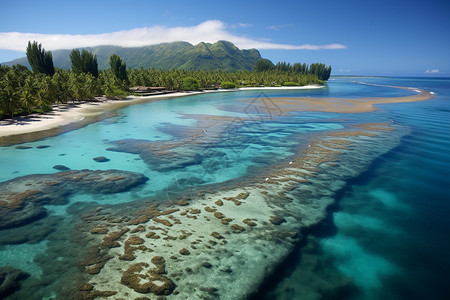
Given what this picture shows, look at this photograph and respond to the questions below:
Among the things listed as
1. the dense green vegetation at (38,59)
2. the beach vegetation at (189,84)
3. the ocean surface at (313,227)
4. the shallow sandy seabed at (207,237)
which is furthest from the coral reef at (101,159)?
the beach vegetation at (189,84)

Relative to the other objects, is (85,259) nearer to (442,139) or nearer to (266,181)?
(266,181)

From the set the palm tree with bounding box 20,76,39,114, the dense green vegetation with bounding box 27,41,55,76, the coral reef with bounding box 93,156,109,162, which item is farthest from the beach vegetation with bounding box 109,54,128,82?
the coral reef with bounding box 93,156,109,162

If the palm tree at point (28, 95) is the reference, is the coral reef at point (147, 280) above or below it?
below

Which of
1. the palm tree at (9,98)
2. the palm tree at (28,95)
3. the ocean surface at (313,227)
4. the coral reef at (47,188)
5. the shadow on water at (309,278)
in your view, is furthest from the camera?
the palm tree at (28,95)

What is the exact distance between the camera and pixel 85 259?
1229cm

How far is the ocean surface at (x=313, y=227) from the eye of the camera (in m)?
11.7

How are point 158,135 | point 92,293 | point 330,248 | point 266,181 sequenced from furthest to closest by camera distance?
point 158,135 < point 266,181 < point 330,248 < point 92,293

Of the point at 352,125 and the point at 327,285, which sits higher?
the point at 352,125

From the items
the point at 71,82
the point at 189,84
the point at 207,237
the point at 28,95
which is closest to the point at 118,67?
the point at 189,84

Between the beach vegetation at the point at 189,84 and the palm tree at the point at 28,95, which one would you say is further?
the beach vegetation at the point at 189,84

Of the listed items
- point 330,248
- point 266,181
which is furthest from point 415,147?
point 330,248

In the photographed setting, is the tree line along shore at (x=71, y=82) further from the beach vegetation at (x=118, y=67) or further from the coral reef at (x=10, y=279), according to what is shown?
the coral reef at (x=10, y=279)

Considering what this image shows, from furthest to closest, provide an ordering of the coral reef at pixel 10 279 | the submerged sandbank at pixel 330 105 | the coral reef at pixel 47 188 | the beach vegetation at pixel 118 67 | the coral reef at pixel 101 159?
the beach vegetation at pixel 118 67, the submerged sandbank at pixel 330 105, the coral reef at pixel 101 159, the coral reef at pixel 47 188, the coral reef at pixel 10 279

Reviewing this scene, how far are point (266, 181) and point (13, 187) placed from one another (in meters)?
21.5
